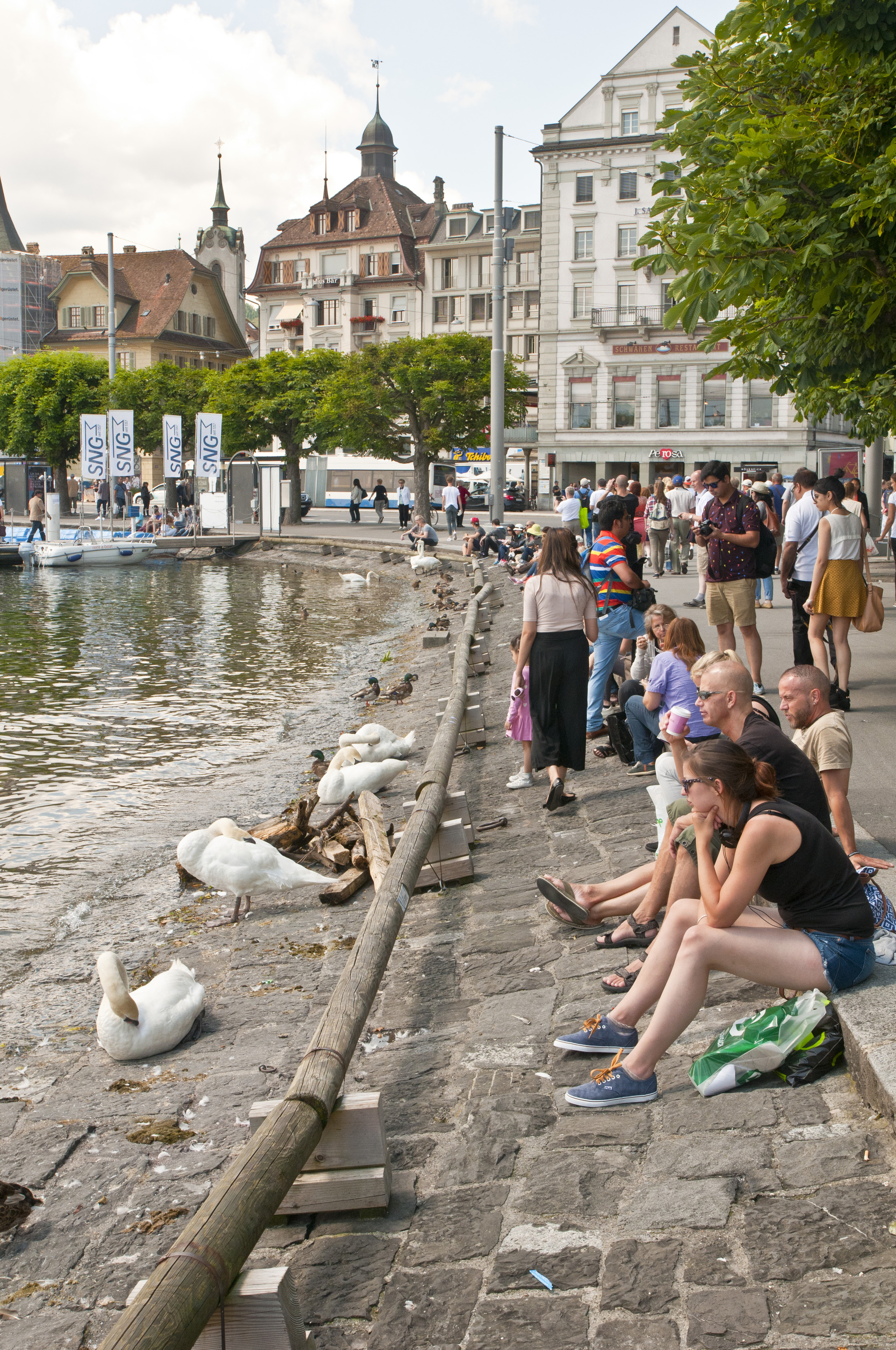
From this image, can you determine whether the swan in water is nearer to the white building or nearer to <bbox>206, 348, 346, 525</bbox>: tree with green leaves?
<bbox>206, 348, 346, 525</bbox>: tree with green leaves

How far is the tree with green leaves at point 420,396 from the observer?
47.3 metres

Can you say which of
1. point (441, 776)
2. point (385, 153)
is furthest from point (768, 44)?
point (385, 153)

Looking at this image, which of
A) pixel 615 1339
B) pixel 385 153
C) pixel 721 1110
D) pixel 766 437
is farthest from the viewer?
pixel 385 153

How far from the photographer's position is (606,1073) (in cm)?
439

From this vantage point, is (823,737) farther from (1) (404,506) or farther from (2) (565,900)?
(1) (404,506)

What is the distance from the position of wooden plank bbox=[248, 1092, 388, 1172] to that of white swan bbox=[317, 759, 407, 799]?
5.93 m

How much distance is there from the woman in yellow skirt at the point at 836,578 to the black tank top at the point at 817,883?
18.4 feet

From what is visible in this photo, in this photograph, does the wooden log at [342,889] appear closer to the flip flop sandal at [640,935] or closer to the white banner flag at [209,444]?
the flip flop sandal at [640,935]

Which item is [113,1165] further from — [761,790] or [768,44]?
[768,44]

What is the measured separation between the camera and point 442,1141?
14.3ft

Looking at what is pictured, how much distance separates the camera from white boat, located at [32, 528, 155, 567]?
1563 inches

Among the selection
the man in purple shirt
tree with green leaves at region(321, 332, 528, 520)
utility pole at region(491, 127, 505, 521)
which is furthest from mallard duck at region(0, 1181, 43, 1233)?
tree with green leaves at region(321, 332, 528, 520)

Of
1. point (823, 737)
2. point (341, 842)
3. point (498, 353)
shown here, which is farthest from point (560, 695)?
point (498, 353)

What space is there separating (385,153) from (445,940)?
93270 millimetres
